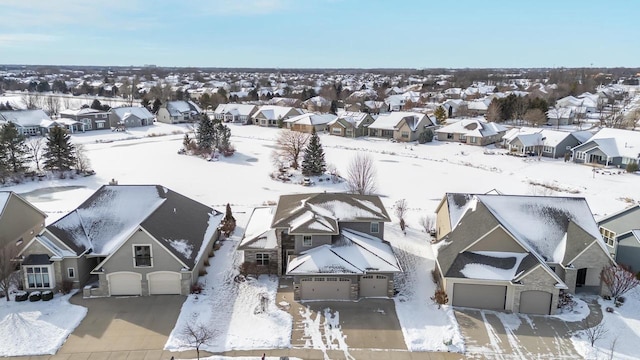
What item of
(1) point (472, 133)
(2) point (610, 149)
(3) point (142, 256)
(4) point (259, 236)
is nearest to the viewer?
(3) point (142, 256)

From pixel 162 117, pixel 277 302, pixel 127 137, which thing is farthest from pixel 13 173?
pixel 162 117

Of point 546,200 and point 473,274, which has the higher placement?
point 546,200

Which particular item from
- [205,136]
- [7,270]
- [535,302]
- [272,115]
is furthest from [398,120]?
Answer: [7,270]

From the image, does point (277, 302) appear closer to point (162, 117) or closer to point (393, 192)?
point (393, 192)

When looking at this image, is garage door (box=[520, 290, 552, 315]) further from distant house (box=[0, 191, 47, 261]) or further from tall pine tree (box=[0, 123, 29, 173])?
tall pine tree (box=[0, 123, 29, 173])

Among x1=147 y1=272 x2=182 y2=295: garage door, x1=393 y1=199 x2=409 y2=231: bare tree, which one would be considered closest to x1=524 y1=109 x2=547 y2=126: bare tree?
x1=393 y1=199 x2=409 y2=231: bare tree

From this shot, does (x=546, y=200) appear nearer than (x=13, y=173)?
Yes

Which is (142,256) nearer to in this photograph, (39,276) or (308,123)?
(39,276)
